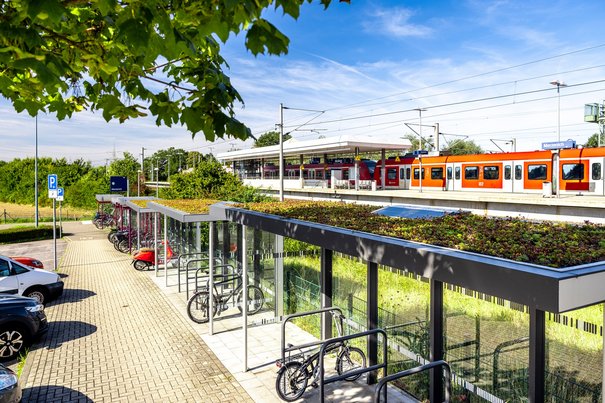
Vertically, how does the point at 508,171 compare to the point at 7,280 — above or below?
above

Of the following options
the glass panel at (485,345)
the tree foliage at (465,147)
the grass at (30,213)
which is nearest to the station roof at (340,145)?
the grass at (30,213)

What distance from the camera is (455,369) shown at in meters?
5.27

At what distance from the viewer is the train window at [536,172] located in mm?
24734

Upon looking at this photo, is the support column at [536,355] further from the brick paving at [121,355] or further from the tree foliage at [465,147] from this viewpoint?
the tree foliage at [465,147]

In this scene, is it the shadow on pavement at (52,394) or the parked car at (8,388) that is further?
the shadow on pavement at (52,394)

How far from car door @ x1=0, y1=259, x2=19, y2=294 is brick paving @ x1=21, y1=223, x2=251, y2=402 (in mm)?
975

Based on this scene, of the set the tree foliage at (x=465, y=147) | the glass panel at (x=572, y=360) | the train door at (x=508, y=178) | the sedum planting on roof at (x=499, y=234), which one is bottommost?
the glass panel at (x=572, y=360)

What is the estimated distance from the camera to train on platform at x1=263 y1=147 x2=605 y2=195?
2275 centimetres

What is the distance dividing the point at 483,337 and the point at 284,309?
4.96 meters

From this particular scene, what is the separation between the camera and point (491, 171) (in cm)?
2786

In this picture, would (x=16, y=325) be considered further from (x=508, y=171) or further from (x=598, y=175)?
(x=508, y=171)

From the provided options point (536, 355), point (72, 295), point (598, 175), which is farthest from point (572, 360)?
point (598, 175)

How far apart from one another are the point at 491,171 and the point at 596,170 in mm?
6294

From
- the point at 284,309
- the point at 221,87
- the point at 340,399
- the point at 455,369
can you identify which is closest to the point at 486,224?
the point at 455,369
